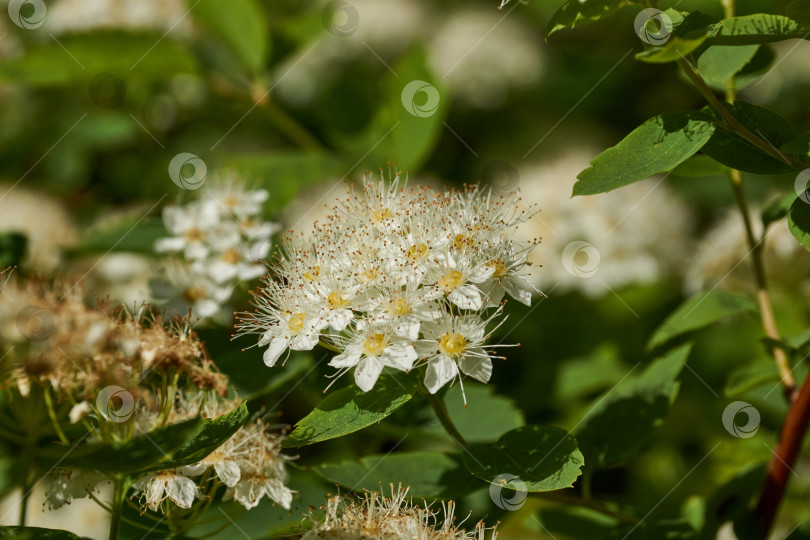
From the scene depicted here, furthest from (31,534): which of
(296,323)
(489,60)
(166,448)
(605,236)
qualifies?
(489,60)

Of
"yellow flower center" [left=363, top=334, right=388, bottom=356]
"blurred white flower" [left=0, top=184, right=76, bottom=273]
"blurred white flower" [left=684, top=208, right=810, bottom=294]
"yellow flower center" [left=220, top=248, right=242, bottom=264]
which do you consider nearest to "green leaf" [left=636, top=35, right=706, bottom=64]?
"yellow flower center" [left=363, top=334, right=388, bottom=356]

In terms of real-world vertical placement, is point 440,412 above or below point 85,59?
below

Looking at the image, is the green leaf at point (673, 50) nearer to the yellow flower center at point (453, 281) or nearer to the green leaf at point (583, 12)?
the green leaf at point (583, 12)

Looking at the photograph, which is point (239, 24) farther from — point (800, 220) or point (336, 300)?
point (800, 220)

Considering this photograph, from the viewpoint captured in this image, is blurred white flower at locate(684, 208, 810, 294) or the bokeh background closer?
the bokeh background

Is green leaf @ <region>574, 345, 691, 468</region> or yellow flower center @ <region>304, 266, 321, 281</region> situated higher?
yellow flower center @ <region>304, 266, 321, 281</region>

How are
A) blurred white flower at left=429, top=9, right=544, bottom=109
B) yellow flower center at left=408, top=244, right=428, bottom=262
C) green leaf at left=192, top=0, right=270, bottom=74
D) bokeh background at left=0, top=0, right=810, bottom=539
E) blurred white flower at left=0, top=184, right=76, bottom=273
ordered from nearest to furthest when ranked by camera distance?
yellow flower center at left=408, top=244, right=428, bottom=262, bokeh background at left=0, top=0, right=810, bottom=539, green leaf at left=192, top=0, right=270, bottom=74, blurred white flower at left=0, top=184, right=76, bottom=273, blurred white flower at left=429, top=9, right=544, bottom=109

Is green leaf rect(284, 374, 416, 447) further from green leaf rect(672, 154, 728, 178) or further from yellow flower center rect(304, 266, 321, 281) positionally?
green leaf rect(672, 154, 728, 178)
